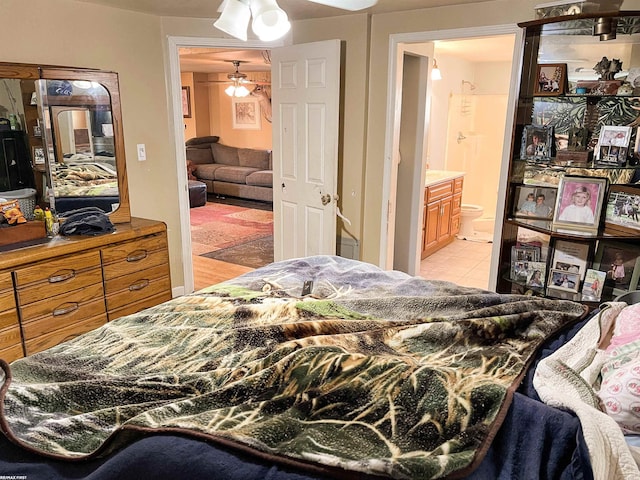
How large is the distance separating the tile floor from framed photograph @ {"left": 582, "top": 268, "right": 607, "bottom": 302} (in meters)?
1.50

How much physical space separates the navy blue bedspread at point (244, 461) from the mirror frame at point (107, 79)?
2310mm

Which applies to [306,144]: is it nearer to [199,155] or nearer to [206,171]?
[206,171]

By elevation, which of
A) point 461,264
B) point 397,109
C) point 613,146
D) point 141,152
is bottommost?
point 461,264

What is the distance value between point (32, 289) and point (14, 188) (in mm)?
715

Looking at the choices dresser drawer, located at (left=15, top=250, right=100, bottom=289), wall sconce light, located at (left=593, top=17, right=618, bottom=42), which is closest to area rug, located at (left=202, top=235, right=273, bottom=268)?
dresser drawer, located at (left=15, top=250, right=100, bottom=289)

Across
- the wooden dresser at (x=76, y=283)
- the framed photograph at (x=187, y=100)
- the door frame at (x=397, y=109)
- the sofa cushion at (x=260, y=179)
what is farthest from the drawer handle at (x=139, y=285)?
the framed photograph at (x=187, y=100)

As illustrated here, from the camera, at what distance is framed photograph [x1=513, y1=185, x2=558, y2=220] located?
9.58ft

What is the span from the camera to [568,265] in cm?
289

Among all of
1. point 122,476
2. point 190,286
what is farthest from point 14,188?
point 122,476

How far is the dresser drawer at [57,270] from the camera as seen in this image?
250 centimetres

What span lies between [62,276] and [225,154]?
677cm

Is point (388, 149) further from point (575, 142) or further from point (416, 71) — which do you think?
point (575, 142)

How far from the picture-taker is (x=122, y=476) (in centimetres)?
107

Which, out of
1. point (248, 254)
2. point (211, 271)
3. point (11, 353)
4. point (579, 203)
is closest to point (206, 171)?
point (248, 254)
